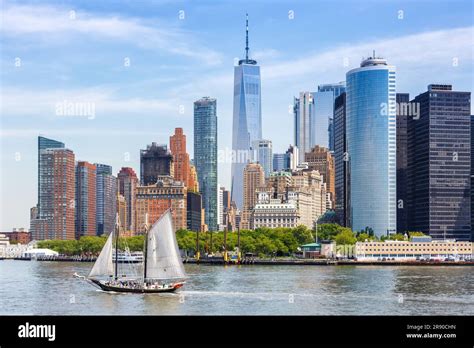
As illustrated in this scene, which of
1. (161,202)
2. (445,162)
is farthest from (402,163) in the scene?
(161,202)

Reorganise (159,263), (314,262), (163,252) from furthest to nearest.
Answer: (314,262), (159,263), (163,252)

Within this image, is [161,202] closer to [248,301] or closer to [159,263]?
[159,263]

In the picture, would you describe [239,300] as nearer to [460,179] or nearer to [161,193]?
[460,179]

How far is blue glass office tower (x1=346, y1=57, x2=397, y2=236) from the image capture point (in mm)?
166500

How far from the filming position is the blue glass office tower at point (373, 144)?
546 feet

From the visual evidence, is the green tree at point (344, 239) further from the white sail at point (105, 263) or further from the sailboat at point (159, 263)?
the sailboat at point (159, 263)

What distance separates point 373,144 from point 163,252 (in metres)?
124

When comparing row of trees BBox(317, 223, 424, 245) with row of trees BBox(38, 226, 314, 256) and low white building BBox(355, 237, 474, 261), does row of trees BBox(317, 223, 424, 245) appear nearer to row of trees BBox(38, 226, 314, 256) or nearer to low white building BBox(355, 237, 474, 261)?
row of trees BBox(38, 226, 314, 256)

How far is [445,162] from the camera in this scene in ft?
529

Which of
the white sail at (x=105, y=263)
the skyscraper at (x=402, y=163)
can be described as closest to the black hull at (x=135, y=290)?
the white sail at (x=105, y=263)

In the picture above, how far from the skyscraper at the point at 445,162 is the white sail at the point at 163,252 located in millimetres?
115901

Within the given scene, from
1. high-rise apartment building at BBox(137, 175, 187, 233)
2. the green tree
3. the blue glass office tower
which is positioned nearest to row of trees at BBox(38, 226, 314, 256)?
the green tree

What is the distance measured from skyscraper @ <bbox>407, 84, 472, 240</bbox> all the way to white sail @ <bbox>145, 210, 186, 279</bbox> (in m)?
116
